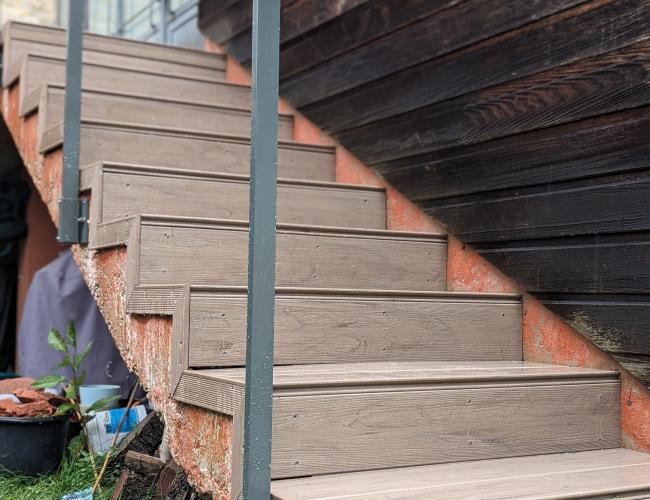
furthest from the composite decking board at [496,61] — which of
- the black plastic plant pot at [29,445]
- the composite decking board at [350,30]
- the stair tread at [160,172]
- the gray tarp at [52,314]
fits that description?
the black plastic plant pot at [29,445]

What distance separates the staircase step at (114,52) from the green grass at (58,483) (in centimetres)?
163

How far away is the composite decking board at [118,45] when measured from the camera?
11.2ft

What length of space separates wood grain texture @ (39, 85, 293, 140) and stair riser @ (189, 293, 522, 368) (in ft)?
4.03

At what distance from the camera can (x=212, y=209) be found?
2.45 m

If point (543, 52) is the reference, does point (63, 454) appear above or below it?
below

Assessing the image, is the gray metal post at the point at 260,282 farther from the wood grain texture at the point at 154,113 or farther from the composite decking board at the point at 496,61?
the wood grain texture at the point at 154,113

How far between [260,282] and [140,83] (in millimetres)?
2151

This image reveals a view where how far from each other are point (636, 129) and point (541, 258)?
0.42 metres

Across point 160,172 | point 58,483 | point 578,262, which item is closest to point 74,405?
point 58,483

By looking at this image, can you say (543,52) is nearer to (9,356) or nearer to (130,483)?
(130,483)

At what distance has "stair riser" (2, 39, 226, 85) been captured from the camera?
11.0 ft

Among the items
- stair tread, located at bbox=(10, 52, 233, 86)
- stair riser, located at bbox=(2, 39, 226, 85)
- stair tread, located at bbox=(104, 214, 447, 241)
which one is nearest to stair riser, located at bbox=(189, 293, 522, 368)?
stair tread, located at bbox=(104, 214, 447, 241)

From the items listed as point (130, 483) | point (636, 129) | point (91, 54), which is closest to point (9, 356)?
point (91, 54)

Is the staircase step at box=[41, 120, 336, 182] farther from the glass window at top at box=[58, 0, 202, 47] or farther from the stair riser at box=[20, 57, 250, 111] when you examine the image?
the glass window at top at box=[58, 0, 202, 47]
